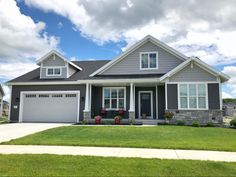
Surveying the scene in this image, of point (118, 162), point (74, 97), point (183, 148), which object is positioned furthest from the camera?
point (74, 97)

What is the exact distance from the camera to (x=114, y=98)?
63.4 feet

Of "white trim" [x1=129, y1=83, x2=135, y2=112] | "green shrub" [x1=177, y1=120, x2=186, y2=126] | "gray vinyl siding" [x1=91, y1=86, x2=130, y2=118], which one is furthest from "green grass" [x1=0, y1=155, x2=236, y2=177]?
"gray vinyl siding" [x1=91, y1=86, x2=130, y2=118]

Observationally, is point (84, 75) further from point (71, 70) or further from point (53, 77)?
point (53, 77)

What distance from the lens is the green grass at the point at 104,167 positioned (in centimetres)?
541

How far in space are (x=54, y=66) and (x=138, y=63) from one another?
7.48 metres

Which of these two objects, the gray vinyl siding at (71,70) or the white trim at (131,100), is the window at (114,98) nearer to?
the white trim at (131,100)

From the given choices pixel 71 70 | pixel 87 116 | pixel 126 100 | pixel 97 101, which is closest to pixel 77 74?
pixel 71 70

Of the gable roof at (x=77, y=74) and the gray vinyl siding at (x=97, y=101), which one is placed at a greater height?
the gable roof at (x=77, y=74)

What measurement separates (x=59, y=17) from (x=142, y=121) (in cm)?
948

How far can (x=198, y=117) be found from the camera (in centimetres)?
1606

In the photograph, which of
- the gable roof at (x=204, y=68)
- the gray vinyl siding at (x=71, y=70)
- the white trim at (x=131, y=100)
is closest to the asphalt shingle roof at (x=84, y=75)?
the gray vinyl siding at (x=71, y=70)

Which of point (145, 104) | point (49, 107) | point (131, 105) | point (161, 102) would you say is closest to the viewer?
point (131, 105)

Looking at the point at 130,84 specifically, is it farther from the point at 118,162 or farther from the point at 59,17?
the point at 118,162

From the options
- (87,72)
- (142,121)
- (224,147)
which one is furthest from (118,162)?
(87,72)
